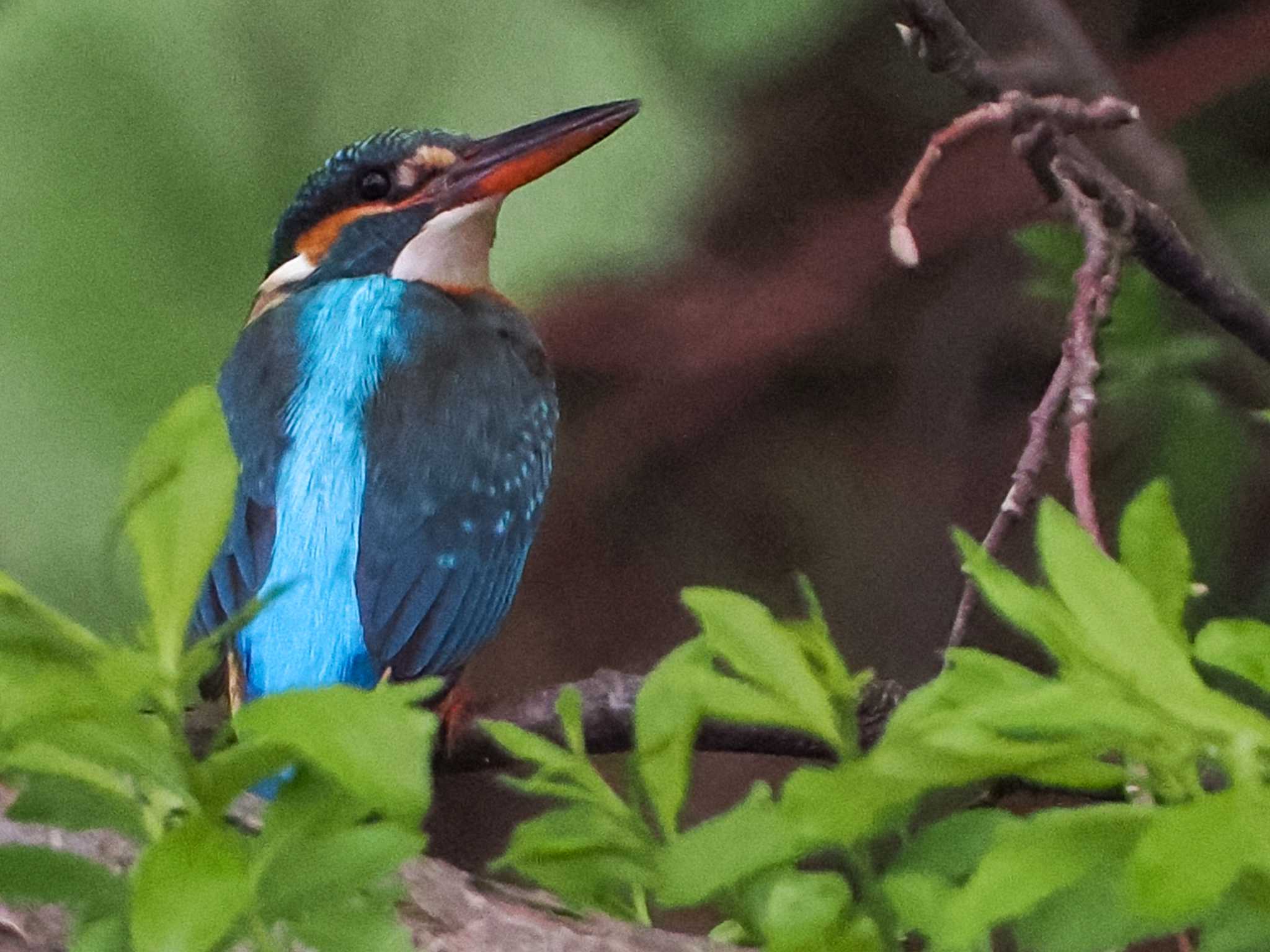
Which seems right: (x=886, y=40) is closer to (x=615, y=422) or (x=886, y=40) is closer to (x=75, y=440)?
(x=615, y=422)

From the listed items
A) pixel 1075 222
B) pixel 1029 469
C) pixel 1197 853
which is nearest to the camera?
pixel 1197 853

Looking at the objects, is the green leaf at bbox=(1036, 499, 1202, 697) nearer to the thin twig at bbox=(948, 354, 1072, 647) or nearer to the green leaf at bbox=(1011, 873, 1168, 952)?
the green leaf at bbox=(1011, 873, 1168, 952)

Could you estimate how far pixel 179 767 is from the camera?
247 mm

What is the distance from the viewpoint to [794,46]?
1.07 metres

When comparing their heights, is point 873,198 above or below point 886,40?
below

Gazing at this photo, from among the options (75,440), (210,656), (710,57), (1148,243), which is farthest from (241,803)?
(710,57)

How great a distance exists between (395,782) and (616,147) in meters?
0.91

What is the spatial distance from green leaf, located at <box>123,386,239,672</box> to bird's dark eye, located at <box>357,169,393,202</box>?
866mm

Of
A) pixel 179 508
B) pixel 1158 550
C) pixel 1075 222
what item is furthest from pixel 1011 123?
pixel 179 508

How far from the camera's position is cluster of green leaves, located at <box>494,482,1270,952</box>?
0.22 metres

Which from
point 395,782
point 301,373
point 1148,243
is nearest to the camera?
point 395,782

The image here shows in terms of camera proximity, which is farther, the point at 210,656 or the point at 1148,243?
the point at 1148,243

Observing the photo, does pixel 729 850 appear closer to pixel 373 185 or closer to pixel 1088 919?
pixel 1088 919

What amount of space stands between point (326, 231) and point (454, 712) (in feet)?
1.32
